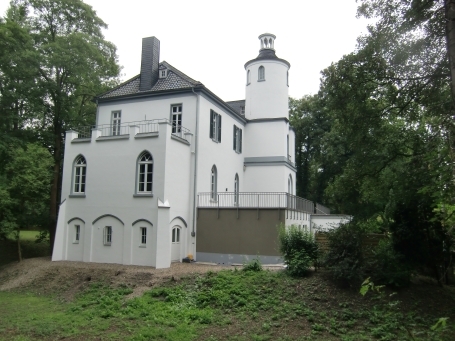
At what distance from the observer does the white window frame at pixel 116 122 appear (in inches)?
887

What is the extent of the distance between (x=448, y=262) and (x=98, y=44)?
73.7 feet

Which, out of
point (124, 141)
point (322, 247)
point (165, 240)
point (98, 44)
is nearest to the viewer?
point (322, 247)

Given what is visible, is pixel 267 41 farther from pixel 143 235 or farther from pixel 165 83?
pixel 143 235

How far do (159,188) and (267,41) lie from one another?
51.1 feet

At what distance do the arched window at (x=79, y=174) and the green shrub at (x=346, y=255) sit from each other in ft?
43.0

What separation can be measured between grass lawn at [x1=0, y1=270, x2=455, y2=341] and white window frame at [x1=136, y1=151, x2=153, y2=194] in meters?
5.58

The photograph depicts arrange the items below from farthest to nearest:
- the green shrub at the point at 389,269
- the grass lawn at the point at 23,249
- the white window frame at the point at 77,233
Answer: the grass lawn at the point at 23,249 → the white window frame at the point at 77,233 → the green shrub at the point at 389,269

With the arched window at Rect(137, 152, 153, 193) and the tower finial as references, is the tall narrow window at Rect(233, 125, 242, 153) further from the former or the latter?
the arched window at Rect(137, 152, 153, 193)

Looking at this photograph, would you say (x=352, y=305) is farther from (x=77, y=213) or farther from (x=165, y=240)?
(x=77, y=213)

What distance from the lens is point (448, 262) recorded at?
12930mm

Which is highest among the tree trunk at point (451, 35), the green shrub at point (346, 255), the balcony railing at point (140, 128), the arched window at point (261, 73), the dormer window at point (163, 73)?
the arched window at point (261, 73)

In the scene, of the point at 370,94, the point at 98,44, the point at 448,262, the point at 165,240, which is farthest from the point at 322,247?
the point at 98,44

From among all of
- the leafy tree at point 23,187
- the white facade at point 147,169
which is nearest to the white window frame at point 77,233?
the white facade at point 147,169

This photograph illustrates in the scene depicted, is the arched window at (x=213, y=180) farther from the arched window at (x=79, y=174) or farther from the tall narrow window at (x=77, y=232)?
the tall narrow window at (x=77, y=232)
